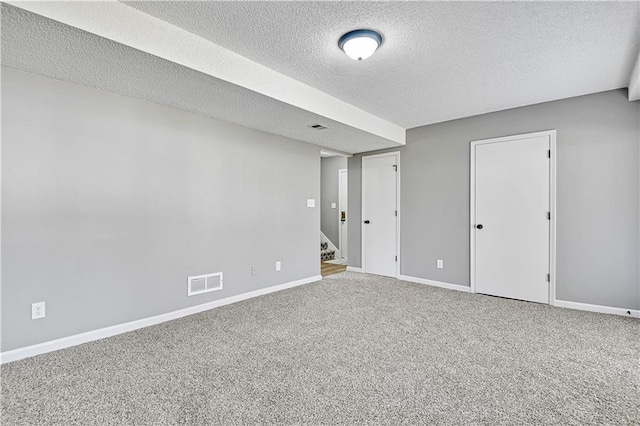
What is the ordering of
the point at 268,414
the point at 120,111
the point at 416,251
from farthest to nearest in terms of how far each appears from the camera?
the point at 416,251 < the point at 120,111 < the point at 268,414

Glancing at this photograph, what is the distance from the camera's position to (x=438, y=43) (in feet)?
7.87

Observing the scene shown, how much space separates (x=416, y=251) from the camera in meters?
4.82

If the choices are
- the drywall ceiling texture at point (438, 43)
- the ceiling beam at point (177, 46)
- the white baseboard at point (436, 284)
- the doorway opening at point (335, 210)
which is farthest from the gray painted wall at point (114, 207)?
the doorway opening at point (335, 210)

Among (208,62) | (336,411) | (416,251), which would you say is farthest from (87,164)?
(416,251)

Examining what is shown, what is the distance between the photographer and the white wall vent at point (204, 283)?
338 cm

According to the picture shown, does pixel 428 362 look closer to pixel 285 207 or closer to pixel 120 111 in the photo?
pixel 285 207

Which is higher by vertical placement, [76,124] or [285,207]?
[76,124]

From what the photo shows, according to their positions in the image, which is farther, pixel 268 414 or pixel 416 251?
pixel 416 251

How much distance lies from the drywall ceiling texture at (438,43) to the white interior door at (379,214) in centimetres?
182

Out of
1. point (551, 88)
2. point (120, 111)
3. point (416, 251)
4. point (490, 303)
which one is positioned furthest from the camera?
point (416, 251)

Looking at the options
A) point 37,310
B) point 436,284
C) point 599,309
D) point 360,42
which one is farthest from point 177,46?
point 599,309

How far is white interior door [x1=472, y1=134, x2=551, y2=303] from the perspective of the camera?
147 inches

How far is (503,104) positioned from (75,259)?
483 centimetres

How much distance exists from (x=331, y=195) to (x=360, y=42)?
525 centimetres
